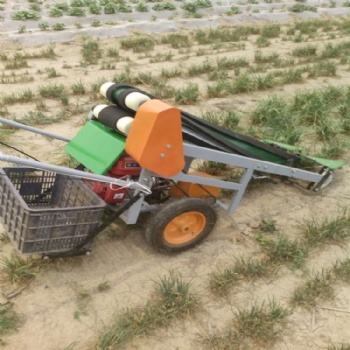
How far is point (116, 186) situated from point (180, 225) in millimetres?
581

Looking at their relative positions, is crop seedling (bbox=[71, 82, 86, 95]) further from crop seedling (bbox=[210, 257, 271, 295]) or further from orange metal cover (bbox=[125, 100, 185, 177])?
crop seedling (bbox=[210, 257, 271, 295])

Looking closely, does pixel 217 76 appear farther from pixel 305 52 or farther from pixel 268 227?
pixel 268 227

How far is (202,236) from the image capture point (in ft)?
11.7

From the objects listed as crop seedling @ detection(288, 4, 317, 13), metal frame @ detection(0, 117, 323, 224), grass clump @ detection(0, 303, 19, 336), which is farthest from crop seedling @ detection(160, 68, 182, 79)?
crop seedling @ detection(288, 4, 317, 13)

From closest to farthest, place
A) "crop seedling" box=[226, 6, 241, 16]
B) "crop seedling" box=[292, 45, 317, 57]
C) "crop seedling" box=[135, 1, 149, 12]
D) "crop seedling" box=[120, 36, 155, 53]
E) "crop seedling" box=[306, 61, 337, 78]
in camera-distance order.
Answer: "crop seedling" box=[306, 61, 337, 78] < "crop seedling" box=[120, 36, 155, 53] < "crop seedling" box=[292, 45, 317, 57] < "crop seedling" box=[135, 1, 149, 12] < "crop seedling" box=[226, 6, 241, 16]

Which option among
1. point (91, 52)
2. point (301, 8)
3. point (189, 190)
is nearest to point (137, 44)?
point (91, 52)

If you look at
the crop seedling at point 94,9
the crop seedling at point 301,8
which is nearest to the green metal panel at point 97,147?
the crop seedling at point 94,9

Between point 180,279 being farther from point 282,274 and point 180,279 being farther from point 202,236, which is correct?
point 282,274

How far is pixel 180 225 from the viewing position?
3.45m

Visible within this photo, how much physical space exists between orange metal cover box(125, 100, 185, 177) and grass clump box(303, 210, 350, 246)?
4.85 feet

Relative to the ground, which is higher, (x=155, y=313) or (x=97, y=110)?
(x=97, y=110)

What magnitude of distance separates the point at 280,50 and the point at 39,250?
27.1ft

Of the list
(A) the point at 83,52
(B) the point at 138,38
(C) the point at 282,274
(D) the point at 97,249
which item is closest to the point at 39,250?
(D) the point at 97,249

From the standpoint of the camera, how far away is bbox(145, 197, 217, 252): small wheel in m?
3.25
